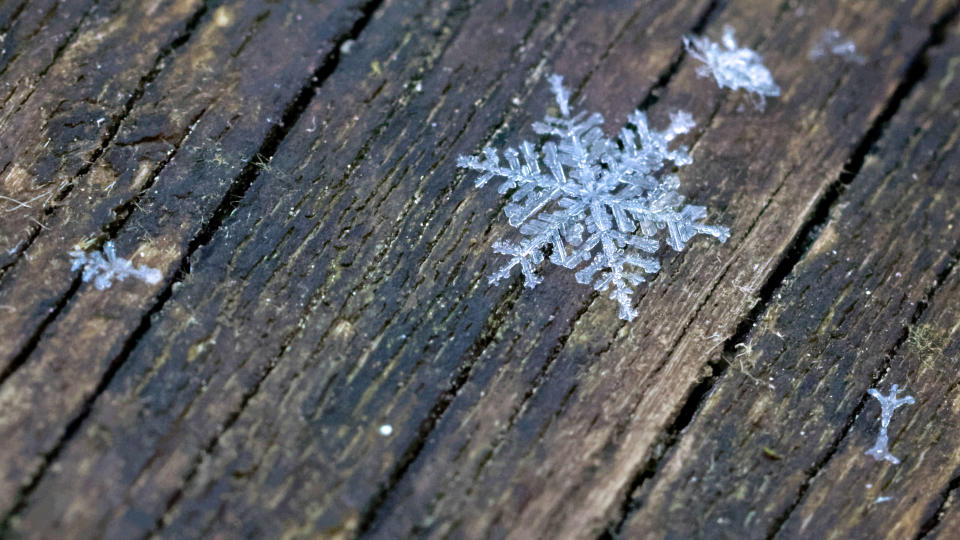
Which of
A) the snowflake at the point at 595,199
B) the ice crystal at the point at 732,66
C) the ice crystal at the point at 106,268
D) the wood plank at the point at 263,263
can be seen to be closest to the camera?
the wood plank at the point at 263,263

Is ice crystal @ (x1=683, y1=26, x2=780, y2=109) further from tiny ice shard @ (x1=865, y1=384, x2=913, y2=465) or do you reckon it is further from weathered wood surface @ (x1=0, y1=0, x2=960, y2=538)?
tiny ice shard @ (x1=865, y1=384, x2=913, y2=465)

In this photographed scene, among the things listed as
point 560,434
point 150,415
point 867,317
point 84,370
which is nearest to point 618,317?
point 560,434

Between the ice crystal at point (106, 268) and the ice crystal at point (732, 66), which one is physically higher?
the ice crystal at point (732, 66)

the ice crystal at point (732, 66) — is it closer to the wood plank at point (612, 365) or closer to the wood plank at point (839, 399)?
the wood plank at point (612, 365)

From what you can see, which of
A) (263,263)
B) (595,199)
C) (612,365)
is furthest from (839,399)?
(263,263)

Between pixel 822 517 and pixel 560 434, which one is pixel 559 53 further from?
pixel 822 517

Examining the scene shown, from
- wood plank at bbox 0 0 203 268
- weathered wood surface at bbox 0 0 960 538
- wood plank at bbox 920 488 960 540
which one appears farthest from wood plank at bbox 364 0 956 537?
wood plank at bbox 0 0 203 268

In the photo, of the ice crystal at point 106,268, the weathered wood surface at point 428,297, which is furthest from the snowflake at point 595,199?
the ice crystal at point 106,268

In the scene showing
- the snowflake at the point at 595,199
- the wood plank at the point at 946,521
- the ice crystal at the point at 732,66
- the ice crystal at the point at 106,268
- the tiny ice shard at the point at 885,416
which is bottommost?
the wood plank at the point at 946,521

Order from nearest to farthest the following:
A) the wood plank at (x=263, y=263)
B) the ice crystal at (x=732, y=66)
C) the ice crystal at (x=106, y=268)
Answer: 1. the wood plank at (x=263, y=263)
2. the ice crystal at (x=106, y=268)
3. the ice crystal at (x=732, y=66)
